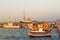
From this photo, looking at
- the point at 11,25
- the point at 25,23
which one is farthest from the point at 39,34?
the point at 11,25

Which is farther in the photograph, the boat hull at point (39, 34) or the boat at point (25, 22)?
the boat at point (25, 22)

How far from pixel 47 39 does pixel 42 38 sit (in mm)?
Answer: 90

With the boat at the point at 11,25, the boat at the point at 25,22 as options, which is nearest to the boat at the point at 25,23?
the boat at the point at 25,22

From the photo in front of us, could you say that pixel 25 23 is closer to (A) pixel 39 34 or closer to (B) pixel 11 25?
(B) pixel 11 25

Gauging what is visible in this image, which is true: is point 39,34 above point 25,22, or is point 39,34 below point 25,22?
below

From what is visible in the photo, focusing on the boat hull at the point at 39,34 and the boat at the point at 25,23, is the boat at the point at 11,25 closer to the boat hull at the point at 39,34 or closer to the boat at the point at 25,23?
the boat at the point at 25,23

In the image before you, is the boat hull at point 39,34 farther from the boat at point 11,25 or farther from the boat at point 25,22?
the boat at point 11,25

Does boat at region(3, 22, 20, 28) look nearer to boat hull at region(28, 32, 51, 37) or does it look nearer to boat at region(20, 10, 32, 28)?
boat at region(20, 10, 32, 28)

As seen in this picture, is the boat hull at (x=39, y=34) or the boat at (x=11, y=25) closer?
the boat hull at (x=39, y=34)

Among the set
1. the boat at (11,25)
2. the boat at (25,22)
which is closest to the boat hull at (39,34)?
the boat at (25,22)

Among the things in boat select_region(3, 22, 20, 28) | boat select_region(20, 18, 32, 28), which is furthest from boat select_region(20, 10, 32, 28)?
boat select_region(3, 22, 20, 28)

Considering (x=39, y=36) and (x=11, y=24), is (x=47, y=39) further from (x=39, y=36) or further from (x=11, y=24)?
(x=11, y=24)

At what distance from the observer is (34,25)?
329cm

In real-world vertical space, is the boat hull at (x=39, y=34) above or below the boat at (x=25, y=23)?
below
